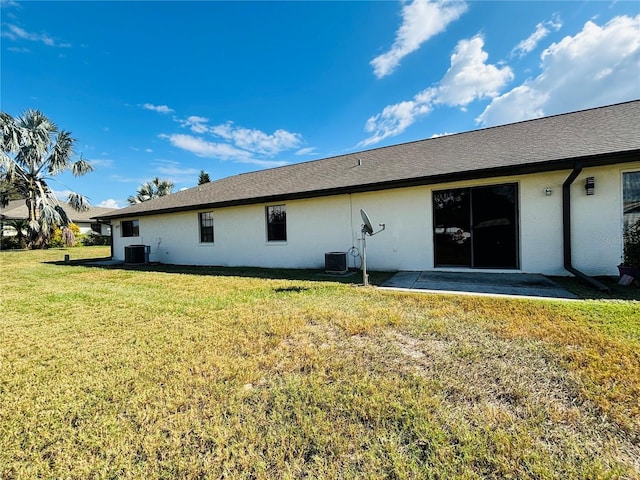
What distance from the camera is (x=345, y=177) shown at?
963 centimetres

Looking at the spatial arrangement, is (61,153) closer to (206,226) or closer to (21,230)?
(21,230)

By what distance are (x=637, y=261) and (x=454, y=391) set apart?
22.2 ft

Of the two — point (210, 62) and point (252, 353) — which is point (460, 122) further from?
point (252, 353)

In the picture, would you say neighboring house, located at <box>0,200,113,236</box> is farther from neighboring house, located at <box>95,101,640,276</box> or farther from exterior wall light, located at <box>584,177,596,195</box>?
exterior wall light, located at <box>584,177,596,195</box>

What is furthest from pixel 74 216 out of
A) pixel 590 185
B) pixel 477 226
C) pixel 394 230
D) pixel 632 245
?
pixel 632 245

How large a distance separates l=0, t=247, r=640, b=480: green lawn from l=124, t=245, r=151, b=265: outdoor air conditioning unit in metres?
9.10

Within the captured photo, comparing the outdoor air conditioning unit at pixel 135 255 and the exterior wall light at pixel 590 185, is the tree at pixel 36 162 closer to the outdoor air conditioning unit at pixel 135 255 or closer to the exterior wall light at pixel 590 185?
the outdoor air conditioning unit at pixel 135 255

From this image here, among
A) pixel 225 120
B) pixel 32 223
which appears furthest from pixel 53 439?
pixel 32 223

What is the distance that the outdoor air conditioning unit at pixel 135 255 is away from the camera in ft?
41.6

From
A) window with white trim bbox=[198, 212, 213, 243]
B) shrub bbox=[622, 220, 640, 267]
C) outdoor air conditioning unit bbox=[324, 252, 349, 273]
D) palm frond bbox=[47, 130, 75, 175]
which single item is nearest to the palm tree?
palm frond bbox=[47, 130, 75, 175]

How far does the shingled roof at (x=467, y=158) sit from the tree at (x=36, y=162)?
46.5 feet

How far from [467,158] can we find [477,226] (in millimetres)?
2133

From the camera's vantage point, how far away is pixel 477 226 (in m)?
7.64

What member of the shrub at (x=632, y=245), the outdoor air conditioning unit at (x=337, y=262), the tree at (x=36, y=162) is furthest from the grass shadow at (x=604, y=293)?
the tree at (x=36, y=162)
